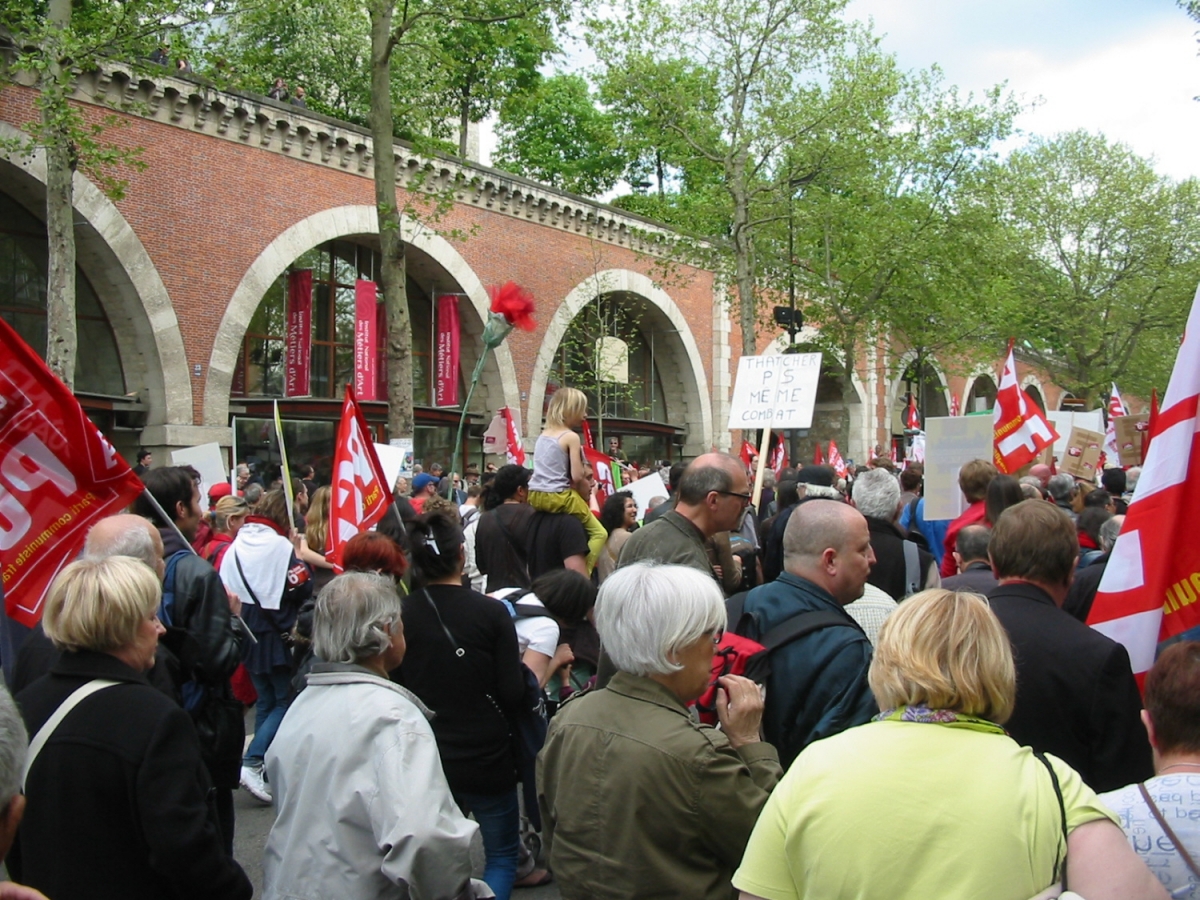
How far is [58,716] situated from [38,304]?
18.2 m

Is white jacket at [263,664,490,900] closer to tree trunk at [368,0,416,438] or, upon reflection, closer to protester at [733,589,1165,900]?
protester at [733,589,1165,900]

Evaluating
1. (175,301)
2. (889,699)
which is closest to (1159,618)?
(889,699)

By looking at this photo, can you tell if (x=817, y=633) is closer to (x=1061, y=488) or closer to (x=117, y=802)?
(x=117, y=802)

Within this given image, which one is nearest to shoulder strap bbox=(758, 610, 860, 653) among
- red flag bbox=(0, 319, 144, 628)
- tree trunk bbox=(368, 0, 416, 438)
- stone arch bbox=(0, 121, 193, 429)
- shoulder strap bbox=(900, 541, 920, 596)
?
red flag bbox=(0, 319, 144, 628)

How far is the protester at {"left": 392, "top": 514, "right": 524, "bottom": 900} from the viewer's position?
4.25 m

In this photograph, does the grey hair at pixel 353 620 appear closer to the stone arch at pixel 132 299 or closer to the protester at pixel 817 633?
the protester at pixel 817 633

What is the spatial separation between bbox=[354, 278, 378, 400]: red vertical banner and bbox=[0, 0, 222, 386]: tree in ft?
27.1

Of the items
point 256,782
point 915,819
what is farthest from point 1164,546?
point 256,782

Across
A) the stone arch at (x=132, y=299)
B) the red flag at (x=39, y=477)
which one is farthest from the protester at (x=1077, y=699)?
the stone arch at (x=132, y=299)

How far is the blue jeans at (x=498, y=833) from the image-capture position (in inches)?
173

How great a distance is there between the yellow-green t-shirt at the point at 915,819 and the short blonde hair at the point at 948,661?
0.26 ft

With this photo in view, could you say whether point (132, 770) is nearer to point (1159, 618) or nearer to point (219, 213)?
point (1159, 618)

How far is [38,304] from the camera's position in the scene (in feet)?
61.8

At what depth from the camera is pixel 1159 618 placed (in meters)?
3.25
